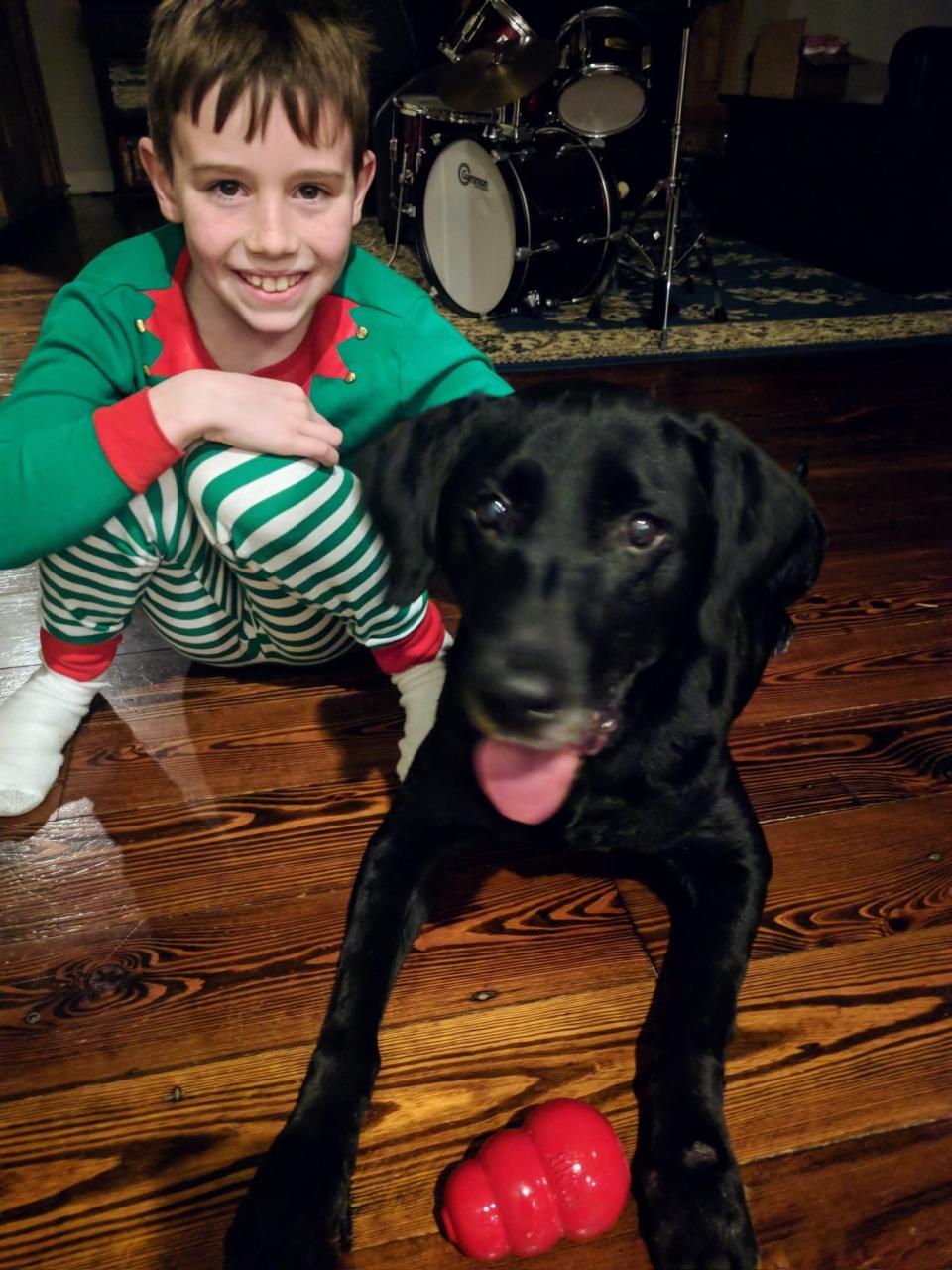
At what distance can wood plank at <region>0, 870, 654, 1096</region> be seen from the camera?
1.01 metres

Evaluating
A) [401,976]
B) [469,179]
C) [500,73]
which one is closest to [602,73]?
[500,73]

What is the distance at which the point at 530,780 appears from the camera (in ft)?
3.27

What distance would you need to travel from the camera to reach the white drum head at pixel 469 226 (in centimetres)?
386

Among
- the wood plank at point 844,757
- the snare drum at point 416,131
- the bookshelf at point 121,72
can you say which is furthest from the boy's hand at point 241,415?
the bookshelf at point 121,72

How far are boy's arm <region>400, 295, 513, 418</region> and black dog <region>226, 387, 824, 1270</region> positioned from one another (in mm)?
228

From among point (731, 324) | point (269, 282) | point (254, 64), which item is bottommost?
point (731, 324)

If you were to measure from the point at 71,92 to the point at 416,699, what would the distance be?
8.92 m

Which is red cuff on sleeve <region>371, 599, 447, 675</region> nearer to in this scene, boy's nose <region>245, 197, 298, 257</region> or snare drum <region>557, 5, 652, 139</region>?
boy's nose <region>245, 197, 298, 257</region>

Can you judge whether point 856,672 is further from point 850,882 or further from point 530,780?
point 530,780

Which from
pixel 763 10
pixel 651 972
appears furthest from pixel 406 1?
pixel 651 972

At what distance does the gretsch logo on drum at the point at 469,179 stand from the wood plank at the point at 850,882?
3.45 m

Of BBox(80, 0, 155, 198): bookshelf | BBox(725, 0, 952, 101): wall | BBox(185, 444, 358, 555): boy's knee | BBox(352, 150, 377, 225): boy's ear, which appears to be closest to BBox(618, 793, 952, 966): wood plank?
BBox(185, 444, 358, 555): boy's knee

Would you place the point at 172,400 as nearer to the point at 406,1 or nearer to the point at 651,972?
the point at 651,972

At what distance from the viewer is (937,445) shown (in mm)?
2688
